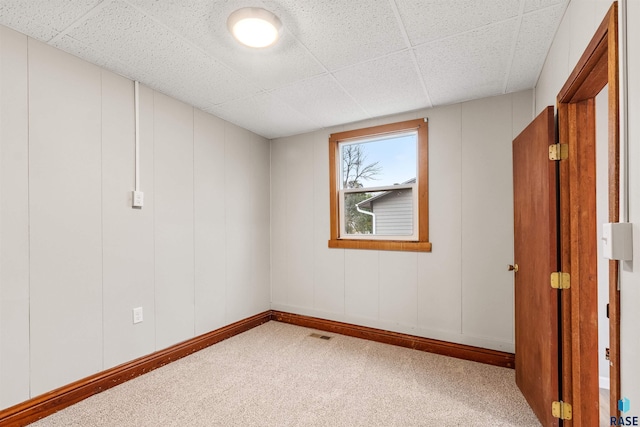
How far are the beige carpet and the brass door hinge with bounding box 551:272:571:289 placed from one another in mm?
897

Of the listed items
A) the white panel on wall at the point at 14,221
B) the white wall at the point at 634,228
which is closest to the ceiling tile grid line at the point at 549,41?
the white wall at the point at 634,228

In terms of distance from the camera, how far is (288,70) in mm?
2293

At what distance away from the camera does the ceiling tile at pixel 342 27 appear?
1624 millimetres

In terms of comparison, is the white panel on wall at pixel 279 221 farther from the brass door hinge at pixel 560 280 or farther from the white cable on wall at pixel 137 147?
the brass door hinge at pixel 560 280

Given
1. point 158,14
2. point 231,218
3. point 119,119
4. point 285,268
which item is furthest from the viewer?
point 285,268

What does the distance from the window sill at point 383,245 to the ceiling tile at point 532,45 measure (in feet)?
5.17

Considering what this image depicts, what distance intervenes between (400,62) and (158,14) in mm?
1559

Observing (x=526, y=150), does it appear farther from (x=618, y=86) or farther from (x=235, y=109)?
(x=235, y=109)

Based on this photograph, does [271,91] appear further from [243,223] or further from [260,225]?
[260,225]

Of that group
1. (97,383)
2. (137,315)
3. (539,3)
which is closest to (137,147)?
(137,315)

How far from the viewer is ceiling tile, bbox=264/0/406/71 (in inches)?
63.9

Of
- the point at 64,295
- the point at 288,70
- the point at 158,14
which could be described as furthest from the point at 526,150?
the point at 64,295

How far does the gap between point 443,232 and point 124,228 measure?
9.15 feet

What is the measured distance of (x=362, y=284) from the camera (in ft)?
11.0
